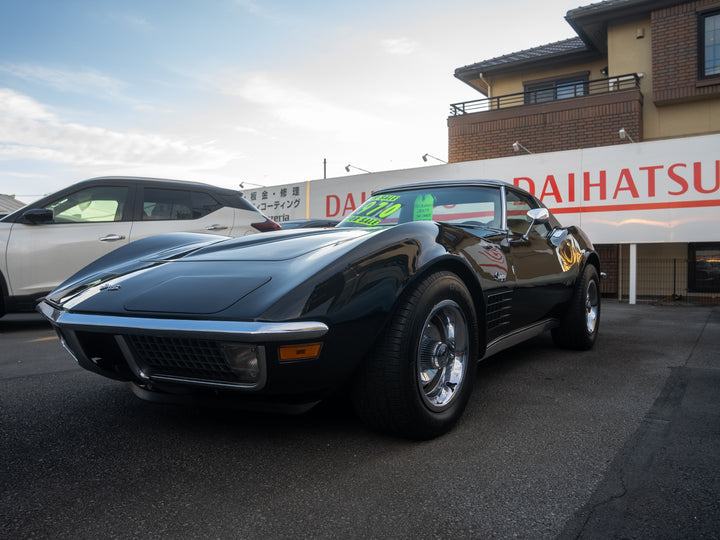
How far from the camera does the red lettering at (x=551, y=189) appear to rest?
10.1 meters

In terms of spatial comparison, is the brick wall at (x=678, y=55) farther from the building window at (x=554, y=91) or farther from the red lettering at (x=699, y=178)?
the red lettering at (x=699, y=178)

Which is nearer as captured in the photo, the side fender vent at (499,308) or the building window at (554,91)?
the side fender vent at (499,308)

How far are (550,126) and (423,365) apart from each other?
471 inches

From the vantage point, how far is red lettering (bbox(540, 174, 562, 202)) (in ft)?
33.1

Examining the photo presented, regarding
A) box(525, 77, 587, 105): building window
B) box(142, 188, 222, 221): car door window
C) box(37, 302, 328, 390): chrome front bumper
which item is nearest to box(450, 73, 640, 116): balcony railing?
box(525, 77, 587, 105): building window

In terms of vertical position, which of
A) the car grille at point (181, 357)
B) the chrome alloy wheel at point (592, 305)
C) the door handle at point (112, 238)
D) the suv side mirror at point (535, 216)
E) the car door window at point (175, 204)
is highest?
the car door window at point (175, 204)

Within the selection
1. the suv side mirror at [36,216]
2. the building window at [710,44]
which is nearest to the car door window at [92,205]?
the suv side mirror at [36,216]

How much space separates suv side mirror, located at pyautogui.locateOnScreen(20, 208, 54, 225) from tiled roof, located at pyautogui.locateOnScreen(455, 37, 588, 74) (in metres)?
12.9

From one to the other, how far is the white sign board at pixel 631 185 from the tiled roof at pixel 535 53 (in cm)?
552

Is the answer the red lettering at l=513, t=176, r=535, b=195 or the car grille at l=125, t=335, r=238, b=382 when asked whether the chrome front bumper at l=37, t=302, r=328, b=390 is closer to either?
the car grille at l=125, t=335, r=238, b=382

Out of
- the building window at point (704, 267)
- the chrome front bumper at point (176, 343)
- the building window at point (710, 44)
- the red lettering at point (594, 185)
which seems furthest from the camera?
the building window at point (710, 44)

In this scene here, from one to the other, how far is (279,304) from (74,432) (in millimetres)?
1209

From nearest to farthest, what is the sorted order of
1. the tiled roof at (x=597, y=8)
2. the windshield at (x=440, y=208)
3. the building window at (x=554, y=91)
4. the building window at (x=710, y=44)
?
the windshield at (x=440, y=208)
the building window at (x=710, y=44)
the tiled roof at (x=597, y=8)
the building window at (x=554, y=91)

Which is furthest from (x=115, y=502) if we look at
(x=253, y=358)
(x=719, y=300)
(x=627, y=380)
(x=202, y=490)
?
(x=719, y=300)
